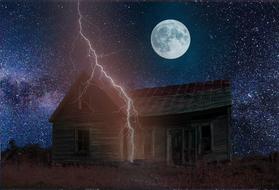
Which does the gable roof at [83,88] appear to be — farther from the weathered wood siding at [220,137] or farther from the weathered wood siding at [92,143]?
the weathered wood siding at [220,137]

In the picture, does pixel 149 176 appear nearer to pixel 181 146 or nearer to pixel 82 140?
pixel 181 146

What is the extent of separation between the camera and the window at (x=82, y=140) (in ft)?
40.2

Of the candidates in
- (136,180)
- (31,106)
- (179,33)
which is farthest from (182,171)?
(31,106)

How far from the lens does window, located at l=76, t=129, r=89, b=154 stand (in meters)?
12.2

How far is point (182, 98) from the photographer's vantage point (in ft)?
38.3

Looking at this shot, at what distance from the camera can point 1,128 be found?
411 inches

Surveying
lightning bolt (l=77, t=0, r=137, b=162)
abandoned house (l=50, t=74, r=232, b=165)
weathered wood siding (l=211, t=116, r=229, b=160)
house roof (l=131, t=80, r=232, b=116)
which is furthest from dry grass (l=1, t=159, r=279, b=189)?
house roof (l=131, t=80, r=232, b=116)

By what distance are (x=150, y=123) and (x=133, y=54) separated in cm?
187

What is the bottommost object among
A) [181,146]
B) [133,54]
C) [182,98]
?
[181,146]

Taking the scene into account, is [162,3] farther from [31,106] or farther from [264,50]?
[31,106]

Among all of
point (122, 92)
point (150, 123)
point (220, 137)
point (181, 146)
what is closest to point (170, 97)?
point (150, 123)

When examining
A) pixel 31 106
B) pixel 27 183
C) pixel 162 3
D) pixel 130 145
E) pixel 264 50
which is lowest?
pixel 27 183

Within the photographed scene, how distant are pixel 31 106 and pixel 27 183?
5.66 feet

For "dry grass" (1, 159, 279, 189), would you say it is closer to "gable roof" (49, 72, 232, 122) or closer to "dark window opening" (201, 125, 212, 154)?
"dark window opening" (201, 125, 212, 154)
